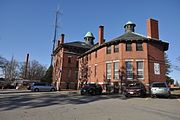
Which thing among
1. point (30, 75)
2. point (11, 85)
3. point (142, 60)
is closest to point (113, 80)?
point (142, 60)

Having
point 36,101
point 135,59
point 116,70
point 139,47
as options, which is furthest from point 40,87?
point 36,101

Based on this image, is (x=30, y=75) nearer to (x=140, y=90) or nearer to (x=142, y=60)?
(x=142, y=60)

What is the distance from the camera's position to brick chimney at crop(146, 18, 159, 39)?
98.9 feet

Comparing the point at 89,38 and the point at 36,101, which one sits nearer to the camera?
the point at 36,101

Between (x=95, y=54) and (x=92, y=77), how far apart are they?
4.29m

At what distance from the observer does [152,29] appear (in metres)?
30.3

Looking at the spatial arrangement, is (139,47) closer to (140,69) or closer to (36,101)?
(140,69)

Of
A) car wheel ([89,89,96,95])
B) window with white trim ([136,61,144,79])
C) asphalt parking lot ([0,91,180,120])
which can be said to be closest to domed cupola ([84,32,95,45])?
window with white trim ([136,61,144,79])

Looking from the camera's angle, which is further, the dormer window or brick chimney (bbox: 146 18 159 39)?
brick chimney (bbox: 146 18 159 39)

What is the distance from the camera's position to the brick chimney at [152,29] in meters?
30.2

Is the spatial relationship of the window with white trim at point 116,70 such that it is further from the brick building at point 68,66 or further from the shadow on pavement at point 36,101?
the brick building at point 68,66

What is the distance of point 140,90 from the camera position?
69.1 ft

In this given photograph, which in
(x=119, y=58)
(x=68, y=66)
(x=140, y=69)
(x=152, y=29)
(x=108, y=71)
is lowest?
(x=108, y=71)

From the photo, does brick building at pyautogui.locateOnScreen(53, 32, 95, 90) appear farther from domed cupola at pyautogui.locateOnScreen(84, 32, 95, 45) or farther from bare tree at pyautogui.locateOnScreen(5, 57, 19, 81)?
bare tree at pyautogui.locateOnScreen(5, 57, 19, 81)
